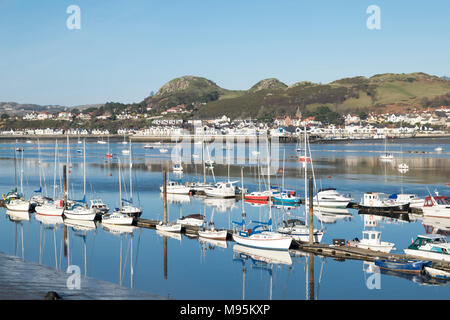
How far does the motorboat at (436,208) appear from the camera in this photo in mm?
33656

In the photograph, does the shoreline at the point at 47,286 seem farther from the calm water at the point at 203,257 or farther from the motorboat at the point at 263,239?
the motorboat at the point at 263,239

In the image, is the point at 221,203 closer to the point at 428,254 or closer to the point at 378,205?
the point at 378,205

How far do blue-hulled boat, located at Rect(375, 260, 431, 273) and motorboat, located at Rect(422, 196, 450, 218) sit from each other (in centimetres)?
1389

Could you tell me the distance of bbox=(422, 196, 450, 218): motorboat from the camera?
110 feet

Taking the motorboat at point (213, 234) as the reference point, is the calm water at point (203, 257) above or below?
below

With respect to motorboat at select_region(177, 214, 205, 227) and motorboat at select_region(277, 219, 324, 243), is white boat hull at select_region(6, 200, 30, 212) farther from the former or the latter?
motorboat at select_region(277, 219, 324, 243)

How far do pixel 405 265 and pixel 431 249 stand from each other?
6.71 feet

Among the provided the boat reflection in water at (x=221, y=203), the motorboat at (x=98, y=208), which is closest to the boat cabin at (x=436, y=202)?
the boat reflection in water at (x=221, y=203)

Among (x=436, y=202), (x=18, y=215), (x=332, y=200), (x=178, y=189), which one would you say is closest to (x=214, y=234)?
(x=332, y=200)

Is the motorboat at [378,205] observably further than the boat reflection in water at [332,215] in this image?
Yes

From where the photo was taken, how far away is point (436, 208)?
33.9 meters

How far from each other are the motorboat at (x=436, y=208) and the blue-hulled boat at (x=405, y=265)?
13887 mm
